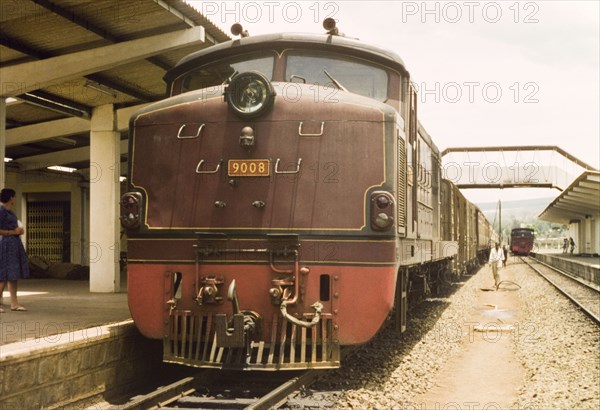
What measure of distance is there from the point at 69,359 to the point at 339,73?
4011 millimetres

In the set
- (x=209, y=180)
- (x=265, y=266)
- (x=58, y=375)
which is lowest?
(x=58, y=375)

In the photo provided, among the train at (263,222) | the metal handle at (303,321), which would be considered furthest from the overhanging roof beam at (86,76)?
the metal handle at (303,321)

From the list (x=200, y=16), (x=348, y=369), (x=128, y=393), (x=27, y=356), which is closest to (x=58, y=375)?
(x=27, y=356)

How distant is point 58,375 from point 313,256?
2.57 meters

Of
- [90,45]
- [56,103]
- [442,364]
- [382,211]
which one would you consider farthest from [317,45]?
[56,103]

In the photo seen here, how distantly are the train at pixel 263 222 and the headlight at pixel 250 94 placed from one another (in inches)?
0.4

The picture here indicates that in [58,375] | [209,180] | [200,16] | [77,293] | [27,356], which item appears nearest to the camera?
[27,356]

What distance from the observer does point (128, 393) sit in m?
7.07

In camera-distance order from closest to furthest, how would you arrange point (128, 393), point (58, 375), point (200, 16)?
point (58, 375) < point (128, 393) < point (200, 16)

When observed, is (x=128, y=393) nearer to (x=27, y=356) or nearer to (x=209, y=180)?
(x=27, y=356)

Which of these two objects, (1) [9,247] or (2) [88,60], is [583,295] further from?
(1) [9,247]

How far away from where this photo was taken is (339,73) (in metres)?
7.21

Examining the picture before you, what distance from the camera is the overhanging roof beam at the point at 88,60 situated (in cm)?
1106

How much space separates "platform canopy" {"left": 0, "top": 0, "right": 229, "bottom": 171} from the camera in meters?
10.2
